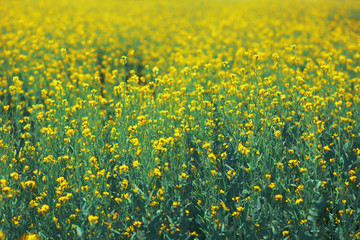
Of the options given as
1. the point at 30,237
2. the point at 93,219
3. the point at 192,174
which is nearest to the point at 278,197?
the point at 192,174

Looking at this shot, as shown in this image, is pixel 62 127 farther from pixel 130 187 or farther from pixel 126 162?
pixel 130 187

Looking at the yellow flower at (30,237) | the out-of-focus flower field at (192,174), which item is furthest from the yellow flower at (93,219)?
the yellow flower at (30,237)

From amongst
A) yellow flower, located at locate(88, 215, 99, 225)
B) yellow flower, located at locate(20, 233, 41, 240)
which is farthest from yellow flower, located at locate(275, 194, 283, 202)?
yellow flower, located at locate(20, 233, 41, 240)

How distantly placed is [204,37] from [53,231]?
28.3ft

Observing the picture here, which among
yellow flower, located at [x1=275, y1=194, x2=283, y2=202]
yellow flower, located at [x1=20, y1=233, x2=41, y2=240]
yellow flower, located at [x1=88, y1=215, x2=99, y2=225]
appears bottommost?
yellow flower, located at [x1=20, y1=233, x2=41, y2=240]

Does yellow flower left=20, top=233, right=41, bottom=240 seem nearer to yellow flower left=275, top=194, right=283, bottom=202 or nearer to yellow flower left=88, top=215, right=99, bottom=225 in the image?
yellow flower left=88, top=215, right=99, bottom=225

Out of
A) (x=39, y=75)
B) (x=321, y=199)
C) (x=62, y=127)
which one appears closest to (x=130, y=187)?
(x=62, y=127)

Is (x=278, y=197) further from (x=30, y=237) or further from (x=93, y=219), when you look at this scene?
(x=30, y=237)

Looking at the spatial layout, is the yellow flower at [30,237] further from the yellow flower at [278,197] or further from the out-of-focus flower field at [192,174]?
the yellow flower at [278,197]

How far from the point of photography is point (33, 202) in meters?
3.83

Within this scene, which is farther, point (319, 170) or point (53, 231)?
point (319, 170)

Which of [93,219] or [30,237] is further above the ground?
[93,219]

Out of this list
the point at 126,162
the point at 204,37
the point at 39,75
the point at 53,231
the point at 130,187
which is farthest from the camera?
the point at 204,37

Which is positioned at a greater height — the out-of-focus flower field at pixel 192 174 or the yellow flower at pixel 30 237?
the out-of-focus flower field at pixel 192 174
